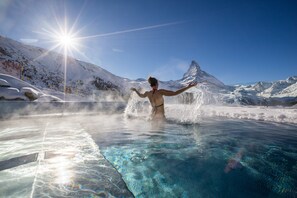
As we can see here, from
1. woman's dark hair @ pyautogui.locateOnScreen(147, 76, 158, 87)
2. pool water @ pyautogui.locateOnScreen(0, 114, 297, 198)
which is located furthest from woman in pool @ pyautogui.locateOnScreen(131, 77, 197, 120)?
pool water @ pyautogui.locateOnScreen(0, 114, 297, 198)

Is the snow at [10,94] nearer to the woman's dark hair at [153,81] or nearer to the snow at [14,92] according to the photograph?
the snow at [14,92]

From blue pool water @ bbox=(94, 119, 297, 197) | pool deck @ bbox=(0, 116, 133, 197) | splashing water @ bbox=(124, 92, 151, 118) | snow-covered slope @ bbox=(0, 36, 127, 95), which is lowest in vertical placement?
blue pool water @ bbox=(94, 119, 297, 197)

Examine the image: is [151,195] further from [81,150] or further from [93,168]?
[81,150]

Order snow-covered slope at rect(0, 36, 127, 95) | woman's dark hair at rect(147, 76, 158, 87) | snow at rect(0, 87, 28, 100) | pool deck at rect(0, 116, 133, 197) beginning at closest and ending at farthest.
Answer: pool deck at rect(0, 116, 133, 197)
woman's dark hair at rect(147, 76, 158, 87)
snow at rect(0, 87, 28, 100)
snow-covered slope at rect(0, 36, 127, 95)

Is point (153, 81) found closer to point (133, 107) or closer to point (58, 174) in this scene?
point (133, 107)

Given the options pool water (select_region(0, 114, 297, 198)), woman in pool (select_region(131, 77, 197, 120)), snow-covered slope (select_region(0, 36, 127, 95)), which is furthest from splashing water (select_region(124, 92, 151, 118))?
snow-covered slope (select_region(0, 36, 127, 95))

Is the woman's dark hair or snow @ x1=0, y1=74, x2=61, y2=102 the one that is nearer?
the woman's dark hair

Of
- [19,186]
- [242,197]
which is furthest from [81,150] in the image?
[242,197]

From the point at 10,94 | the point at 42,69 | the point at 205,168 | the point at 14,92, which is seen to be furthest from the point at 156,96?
the point at 42,69

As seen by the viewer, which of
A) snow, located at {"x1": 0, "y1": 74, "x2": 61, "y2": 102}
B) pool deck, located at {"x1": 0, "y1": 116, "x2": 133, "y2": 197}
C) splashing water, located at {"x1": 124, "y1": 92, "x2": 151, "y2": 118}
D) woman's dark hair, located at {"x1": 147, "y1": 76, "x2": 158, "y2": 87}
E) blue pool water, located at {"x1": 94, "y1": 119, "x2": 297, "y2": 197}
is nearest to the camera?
pool deck, located at {"x1": 0, "y1": 116, "x2": 133, "y2": 197}

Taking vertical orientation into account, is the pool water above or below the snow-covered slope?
below

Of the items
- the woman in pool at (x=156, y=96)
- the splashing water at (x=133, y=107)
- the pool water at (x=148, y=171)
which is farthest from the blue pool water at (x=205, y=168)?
the splashing water at (x=133, y=107)

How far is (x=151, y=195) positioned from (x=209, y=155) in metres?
1.31

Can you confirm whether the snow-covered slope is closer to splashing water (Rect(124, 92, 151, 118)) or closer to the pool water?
splashing water (Rect(124, 92, 151, 118))
